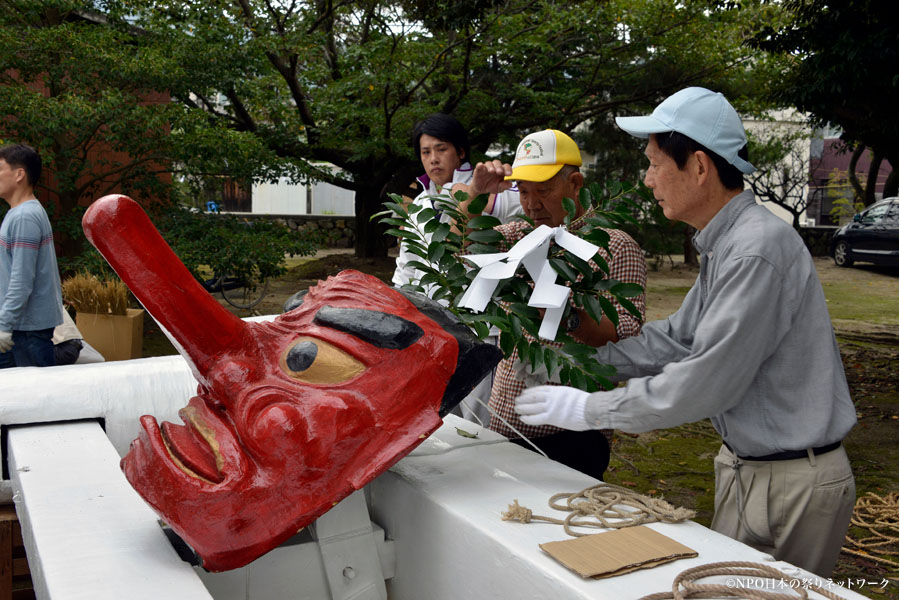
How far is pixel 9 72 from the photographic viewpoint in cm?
719

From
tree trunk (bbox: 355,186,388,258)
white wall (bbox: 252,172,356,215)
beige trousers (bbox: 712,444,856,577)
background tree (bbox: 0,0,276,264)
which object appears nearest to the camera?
beige trousers (bbox: 712,444,856,577)

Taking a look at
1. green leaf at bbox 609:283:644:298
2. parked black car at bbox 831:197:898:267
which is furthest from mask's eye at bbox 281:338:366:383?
parked black car at bbox 831:197:898:267

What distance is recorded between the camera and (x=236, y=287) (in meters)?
8.46

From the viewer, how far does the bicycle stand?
7.27 m

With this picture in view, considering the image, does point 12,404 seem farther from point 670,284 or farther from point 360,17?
point 670,284

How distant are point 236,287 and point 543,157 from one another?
22.1ft

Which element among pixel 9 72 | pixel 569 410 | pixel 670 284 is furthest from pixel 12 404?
pixel 670 284

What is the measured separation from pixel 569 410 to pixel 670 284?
457 inches

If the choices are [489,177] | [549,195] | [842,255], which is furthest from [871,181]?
[549,195]

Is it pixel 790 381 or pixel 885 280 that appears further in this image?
pixel 885 280

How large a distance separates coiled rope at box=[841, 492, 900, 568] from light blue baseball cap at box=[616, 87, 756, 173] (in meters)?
2.22

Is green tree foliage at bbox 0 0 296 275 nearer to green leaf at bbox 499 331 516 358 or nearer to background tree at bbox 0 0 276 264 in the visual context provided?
background tree at bbox 0 0 276 264

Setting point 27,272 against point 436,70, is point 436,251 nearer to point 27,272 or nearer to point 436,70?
point 27,272

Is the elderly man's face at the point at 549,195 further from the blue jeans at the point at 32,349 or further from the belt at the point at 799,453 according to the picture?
the blue jeans at the point at 32,349
